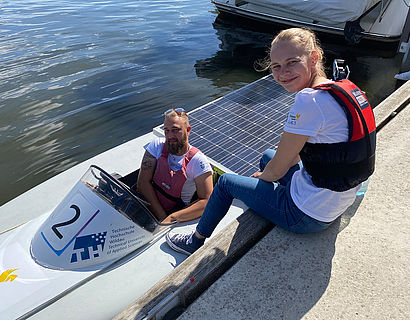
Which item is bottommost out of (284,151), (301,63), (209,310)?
(209,310)

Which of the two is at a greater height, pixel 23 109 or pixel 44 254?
pixel 44 254

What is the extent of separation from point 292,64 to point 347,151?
2.30 feet

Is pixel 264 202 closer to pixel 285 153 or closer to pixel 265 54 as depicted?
pixel 285 153

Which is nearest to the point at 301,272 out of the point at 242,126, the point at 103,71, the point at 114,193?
the point at 114,193

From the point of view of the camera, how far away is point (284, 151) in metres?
2.38

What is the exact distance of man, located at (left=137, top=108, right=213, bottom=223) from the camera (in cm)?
376

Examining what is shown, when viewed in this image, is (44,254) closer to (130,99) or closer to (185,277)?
(185,277)

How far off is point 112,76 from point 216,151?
679 centimetres

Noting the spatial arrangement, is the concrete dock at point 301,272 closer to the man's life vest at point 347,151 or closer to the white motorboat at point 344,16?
the man's life vest at point 347,151

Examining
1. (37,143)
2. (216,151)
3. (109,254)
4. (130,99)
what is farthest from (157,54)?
(109,254)

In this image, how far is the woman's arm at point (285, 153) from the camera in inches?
90.5

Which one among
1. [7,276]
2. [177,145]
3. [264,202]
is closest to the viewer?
[264,202]

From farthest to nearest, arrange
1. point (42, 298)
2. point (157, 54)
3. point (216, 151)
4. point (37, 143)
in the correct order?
point (157, 54) < point (37, 143) < point (216, 151) < point (42, 298)

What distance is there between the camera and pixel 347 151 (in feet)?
7.51
